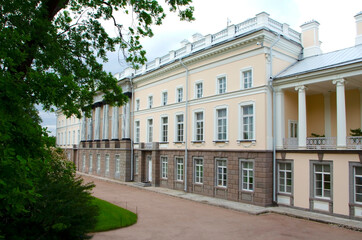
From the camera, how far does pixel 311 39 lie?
20.8m

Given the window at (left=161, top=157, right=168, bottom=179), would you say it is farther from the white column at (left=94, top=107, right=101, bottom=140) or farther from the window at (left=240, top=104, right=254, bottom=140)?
the white column at (left=94, top=107, right=101, bottom=140)

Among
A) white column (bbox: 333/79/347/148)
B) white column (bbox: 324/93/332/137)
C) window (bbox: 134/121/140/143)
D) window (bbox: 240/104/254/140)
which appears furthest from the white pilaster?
white column (bbox: 333/79/347/148)

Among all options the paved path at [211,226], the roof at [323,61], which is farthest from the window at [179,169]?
the roof at [323,61]

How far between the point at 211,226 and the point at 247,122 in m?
7.74

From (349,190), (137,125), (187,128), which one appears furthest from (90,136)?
(349,190)

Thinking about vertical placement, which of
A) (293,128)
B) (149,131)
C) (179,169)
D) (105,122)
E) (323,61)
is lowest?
(179,169)

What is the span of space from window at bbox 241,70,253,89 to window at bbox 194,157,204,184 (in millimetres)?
6318

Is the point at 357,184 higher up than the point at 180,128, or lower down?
lower down

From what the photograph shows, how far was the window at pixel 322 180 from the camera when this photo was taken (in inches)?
632

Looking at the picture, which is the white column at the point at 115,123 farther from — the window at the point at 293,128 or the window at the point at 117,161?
the window at the point at 293,128

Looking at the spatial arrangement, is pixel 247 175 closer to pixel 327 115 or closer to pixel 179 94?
pixel 327 115

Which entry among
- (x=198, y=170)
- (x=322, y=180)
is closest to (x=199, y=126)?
(x=198, y=170)

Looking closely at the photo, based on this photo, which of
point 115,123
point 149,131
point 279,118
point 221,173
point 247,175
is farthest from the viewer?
point 115,123

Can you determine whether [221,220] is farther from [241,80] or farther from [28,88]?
[28,88]
